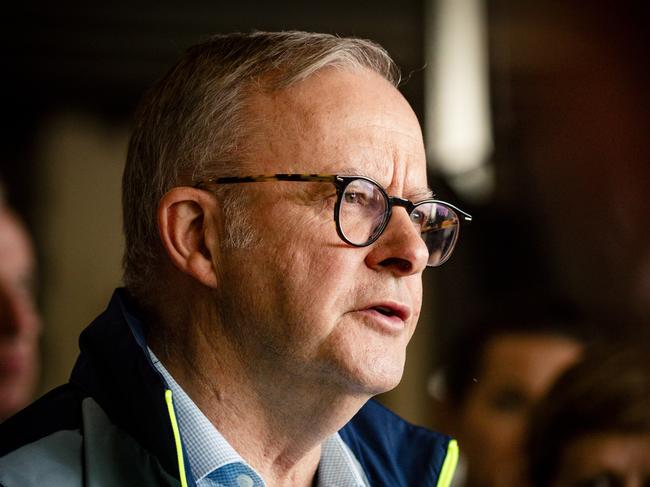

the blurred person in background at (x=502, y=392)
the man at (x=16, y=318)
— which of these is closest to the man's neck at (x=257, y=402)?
the blurred person in background at (x=502, y=392)

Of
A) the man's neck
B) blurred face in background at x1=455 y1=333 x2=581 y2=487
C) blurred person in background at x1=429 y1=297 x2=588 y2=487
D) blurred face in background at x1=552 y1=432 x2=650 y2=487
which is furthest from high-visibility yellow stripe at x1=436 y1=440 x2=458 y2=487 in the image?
blurred face in background at x1=455 y1=333 x2=581 y2=487

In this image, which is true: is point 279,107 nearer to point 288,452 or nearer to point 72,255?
point 288,452

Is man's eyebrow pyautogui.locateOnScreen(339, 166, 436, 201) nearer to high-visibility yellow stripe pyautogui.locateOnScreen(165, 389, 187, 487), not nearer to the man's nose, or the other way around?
the man's nose

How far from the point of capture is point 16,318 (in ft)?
12.9

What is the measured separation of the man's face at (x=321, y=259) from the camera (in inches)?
55.2

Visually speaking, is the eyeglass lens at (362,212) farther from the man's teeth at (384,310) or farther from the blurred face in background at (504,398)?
the blurred face in background at (504,398)

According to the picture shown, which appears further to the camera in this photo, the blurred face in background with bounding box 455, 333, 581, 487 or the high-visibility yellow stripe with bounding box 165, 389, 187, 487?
the blurred face in background with bounding box 455, 333, 581, 487

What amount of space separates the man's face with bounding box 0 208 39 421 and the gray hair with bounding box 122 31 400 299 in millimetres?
2312

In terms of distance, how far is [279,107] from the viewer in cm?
149

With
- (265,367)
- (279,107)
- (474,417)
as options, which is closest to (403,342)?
(265,367)

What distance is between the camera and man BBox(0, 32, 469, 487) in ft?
4.55

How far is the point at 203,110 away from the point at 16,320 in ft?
8.89

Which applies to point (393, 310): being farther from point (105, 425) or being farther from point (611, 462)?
point (611, 462)

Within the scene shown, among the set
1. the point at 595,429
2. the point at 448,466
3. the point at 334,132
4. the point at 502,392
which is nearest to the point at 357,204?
the point at 334,132
